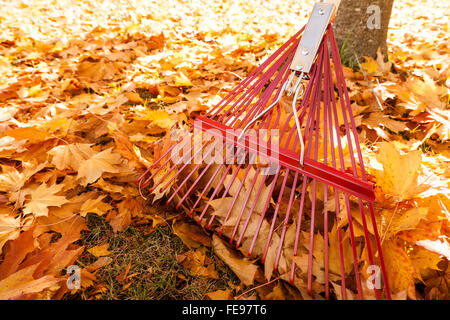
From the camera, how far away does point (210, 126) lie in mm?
1137

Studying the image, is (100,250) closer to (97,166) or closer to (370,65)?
(97,166)

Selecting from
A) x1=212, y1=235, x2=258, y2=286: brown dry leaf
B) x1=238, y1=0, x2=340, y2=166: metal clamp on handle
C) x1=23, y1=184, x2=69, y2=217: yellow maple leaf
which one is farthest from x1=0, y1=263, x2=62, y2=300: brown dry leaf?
x1=238, y1=0, x2=340, y2=166: metal clamp on handle

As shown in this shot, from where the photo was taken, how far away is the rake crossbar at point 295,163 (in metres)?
0.84

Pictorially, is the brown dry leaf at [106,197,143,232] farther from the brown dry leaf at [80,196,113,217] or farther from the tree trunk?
the tree trunk

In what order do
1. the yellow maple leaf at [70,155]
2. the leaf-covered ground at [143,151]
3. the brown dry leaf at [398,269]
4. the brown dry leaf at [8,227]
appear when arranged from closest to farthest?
the brown dry leaf at [398,269], the leaf-covered ground at [143,151], the brown dry leaf at [8,227], the yellow maple leaf at [70,155]

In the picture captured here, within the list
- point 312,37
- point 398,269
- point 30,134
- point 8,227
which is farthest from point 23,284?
point 312,37

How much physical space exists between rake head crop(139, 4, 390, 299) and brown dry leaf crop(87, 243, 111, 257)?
0.88 feet

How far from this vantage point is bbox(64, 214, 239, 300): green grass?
2.93 ft

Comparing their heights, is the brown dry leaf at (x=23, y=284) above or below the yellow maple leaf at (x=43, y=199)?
below

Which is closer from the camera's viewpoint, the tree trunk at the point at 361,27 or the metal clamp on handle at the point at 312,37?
the metal clamp on handle at the point at 312,37

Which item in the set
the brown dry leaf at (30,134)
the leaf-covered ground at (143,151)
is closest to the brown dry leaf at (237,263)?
the leaf-covered ground at (143,151)

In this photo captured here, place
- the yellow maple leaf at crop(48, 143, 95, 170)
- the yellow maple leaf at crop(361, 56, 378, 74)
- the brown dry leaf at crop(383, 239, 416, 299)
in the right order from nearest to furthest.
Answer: the brown dry leaf at crop(383, 239, 416, 299)
the yellow maple leaf at crop(48, 143, 95, 170)
the yellow maple leaf at crop(361, 56, 378, 74)

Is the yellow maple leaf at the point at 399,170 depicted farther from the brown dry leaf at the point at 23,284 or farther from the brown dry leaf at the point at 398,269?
the brown dry leaf at the point at 23,284

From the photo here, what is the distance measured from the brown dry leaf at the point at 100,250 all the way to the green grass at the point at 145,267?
0.01 metres
